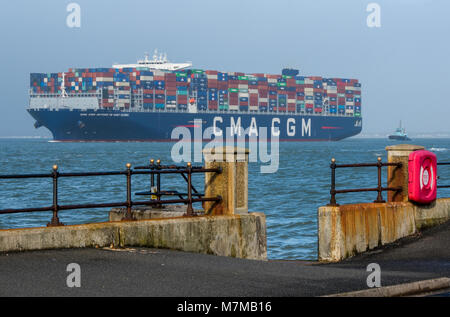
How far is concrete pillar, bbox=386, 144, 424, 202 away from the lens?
43.6 feet

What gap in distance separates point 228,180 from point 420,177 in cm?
390

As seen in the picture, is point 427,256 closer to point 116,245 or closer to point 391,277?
point 391,277

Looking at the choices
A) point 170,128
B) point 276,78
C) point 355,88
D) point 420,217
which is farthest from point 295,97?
point 420,217

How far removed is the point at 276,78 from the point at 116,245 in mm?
155047

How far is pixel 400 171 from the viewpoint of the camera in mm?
13352

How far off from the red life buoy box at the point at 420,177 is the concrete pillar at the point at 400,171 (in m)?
0.10

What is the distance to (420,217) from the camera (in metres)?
13.4

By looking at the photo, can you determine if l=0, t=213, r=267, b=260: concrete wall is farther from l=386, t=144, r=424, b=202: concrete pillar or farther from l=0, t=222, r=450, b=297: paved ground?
l=386, t=144, r=424, b=202: concrete pillar

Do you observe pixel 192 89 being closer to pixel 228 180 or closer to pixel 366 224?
pixel 366 224

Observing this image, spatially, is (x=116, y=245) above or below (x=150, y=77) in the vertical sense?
below

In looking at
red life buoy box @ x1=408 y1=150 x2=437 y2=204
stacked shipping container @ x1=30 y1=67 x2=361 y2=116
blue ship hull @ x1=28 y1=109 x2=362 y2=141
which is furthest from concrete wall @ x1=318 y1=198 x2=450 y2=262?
stacked shipping container @ x1=30 y1=67 x2=361 y2=116

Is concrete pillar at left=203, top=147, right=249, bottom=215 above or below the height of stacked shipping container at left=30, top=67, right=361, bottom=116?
below

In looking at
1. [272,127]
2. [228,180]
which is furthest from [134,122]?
[228,180]

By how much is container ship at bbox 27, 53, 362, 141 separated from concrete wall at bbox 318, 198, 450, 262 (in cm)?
12308
